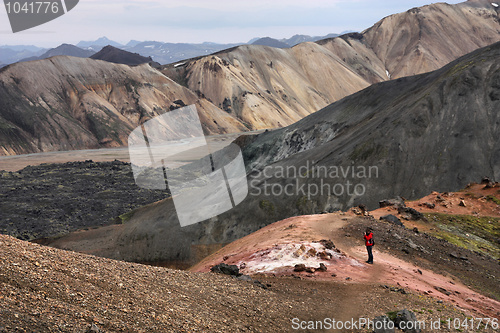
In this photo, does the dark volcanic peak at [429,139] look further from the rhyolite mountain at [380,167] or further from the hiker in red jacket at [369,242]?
the hiker in red jacket at [369,242]

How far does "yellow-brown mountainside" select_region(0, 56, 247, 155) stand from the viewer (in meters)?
109

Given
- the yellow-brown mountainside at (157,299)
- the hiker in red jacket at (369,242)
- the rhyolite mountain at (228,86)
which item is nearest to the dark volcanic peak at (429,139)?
the hiker in red jacket at (369,242)

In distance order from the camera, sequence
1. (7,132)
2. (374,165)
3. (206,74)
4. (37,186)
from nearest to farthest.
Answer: (374,165)
(37,186)
(7,132)
(206,74)

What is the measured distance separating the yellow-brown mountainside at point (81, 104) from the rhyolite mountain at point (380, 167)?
6961 cm

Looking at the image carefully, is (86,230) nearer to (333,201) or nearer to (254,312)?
(333,201)

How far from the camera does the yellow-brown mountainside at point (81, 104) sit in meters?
109

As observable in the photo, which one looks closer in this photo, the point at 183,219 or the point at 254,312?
the point at 254,312

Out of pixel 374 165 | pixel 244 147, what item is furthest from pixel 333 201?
pixel 244 147

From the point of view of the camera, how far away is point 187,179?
246 ft

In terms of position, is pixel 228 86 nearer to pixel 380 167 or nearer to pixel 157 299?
pixel 380 167

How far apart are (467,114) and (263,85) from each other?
124 metres

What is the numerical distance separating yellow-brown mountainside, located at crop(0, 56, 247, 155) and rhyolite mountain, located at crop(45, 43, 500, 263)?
69.6 meters

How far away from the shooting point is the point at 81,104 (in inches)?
4771

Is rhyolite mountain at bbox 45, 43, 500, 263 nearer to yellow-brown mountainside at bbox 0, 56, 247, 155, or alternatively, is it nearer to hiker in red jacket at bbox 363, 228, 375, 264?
hiker in red jacket at bbox 363, 228, 375, 264
